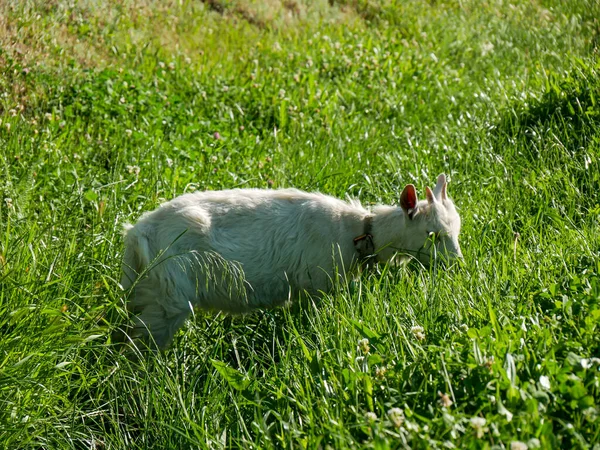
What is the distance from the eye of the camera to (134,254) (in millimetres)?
5301

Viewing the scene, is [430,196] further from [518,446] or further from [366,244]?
[518,446]

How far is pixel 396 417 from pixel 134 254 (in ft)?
9.01

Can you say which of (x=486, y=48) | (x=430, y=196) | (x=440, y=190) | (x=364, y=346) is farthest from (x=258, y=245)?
(x=486, y=48)

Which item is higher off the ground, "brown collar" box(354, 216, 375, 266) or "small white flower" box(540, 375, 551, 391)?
"small white flower" box(540, 375, 551, 391)

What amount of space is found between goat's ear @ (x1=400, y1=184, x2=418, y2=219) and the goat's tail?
175 cm

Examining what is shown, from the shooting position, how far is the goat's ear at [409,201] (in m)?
5.34

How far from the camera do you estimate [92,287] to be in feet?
16.4

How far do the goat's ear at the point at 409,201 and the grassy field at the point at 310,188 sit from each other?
426mm

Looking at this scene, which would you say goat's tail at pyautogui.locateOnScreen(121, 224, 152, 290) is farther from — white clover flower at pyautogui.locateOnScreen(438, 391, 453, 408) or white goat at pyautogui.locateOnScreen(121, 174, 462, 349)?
white clover flower at pyautogui.locateOnScreen(438, 391, 453, 408)

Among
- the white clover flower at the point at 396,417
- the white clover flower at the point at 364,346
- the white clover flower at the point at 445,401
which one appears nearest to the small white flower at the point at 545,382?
the white clover flower at the point at 445,401

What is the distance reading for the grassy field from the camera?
3518 millimetres

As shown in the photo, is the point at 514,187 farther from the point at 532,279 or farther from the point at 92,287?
the point at 92,287

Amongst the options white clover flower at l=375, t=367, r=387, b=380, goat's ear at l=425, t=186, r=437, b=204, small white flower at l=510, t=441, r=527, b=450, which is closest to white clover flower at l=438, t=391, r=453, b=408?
small white flower at l=510, t=441, r=527, b=450

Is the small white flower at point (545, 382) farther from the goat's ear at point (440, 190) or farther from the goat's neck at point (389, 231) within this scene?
the goat's ear at point (440, 190)
